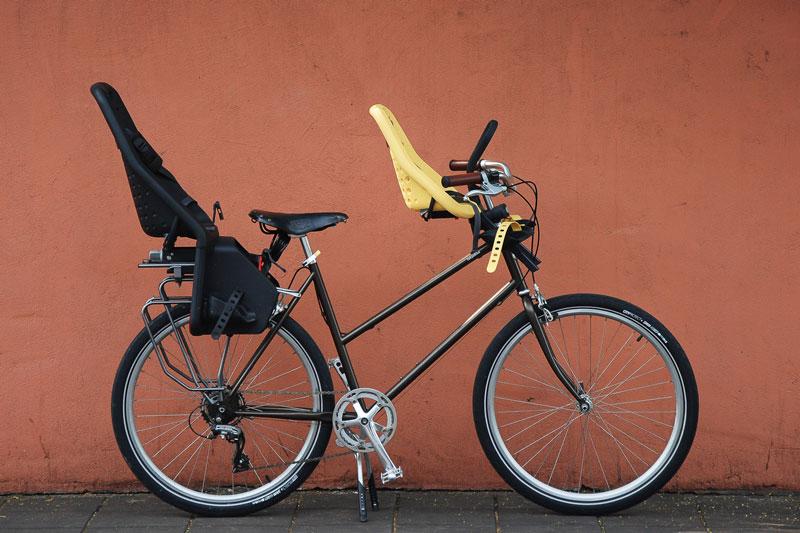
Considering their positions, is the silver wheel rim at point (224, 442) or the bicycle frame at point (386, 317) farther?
the silver wheel rim at point (224, 442)

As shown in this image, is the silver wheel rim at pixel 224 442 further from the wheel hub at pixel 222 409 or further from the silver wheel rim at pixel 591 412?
the silver wheel rim at pixel 591 412

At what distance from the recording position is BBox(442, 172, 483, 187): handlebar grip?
3.69 m

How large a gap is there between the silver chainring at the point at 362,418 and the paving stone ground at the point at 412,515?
0.36 metres

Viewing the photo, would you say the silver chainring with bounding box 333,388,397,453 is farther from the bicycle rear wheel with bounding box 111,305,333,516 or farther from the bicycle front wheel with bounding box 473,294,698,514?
the bicycle front wheel with bounding box 473,294,698,514

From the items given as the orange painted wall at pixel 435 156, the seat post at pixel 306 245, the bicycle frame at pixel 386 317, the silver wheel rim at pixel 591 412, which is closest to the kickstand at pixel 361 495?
the bicycle frame at pixel 386 317

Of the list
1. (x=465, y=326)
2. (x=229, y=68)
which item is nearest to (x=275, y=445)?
(x=465, y=326)

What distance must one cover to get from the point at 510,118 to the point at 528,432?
1.45 m

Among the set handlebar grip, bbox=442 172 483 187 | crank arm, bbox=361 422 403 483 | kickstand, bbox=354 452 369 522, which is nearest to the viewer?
handlebar grip, bbox=442 172 483 187

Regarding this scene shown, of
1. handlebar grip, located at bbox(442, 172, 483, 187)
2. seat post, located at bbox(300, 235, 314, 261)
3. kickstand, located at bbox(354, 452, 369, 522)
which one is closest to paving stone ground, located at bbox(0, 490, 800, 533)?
kickstand, located at bbox(354, 452, 369, 522)

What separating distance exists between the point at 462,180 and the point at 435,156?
72 centimetres

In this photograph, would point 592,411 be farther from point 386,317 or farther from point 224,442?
point 224,442

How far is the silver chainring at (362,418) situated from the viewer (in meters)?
4.05

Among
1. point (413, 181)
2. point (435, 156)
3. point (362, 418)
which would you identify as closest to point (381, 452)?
point (362, 418)

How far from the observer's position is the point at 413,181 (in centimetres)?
385
